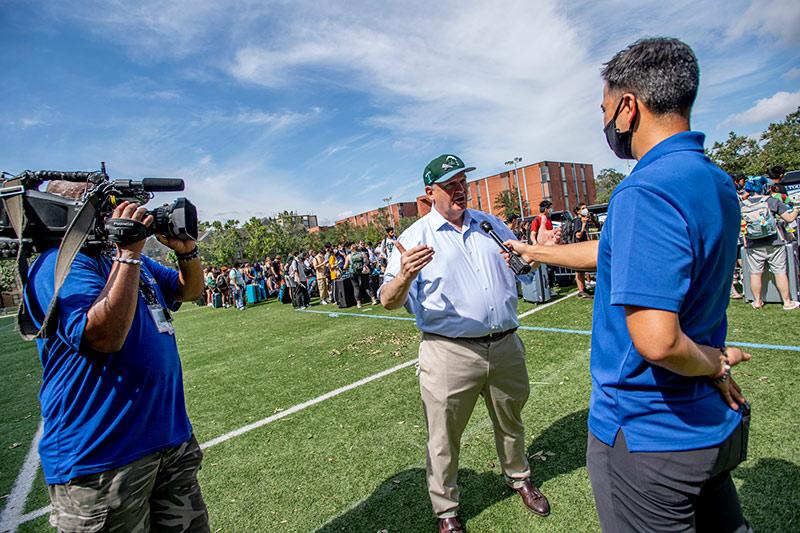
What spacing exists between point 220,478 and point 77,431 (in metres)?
Answer: 2.43

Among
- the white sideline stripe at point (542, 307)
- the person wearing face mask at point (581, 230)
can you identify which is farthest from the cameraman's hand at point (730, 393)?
the person wearing face mask at point (581, 230)

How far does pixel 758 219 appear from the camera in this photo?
21.1 ft

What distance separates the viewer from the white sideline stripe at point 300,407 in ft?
15.3

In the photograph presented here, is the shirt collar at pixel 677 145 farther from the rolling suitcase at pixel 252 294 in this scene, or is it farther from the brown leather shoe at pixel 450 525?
the rolling suitcase at pixel 252 294

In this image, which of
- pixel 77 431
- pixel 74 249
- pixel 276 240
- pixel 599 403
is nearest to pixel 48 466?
pixel 77 431

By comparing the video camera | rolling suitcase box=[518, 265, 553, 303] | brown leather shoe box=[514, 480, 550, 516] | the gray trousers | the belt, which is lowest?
brown leather shoe box=[514, 480, 550, 516]

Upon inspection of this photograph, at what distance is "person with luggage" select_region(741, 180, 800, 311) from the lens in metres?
6.34

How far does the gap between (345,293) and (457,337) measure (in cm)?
1138

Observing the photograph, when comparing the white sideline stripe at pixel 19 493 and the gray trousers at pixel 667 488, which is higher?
the gray trousers at pixel 667 488

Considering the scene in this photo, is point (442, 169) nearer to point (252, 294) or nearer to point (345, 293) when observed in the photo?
point (345, 293)

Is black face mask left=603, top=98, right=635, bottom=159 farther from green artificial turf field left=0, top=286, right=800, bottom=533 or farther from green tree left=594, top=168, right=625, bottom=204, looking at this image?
green tree left=594, top=168, right=625, bottom=204

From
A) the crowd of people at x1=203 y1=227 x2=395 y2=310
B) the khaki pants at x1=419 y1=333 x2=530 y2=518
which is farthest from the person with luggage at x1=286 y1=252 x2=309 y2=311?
the khaki pants at x1=419 y1=333 x2=530 y2=518

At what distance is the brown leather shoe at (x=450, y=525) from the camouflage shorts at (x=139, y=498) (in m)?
1.42

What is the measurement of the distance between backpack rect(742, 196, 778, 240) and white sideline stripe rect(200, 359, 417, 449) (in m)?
5.49
